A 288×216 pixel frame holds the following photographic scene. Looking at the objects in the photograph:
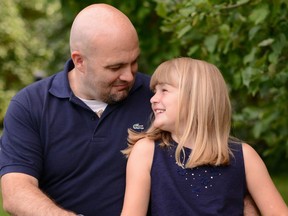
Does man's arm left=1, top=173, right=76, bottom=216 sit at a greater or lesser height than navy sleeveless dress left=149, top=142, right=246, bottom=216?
lesser

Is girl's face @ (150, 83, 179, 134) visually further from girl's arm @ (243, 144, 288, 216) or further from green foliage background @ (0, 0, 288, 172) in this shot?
green foliage background @ (0, 0, 288, 172)

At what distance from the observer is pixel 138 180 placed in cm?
378

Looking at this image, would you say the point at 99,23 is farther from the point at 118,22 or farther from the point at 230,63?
the point at 230,63

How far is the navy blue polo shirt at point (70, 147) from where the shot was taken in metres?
4.12

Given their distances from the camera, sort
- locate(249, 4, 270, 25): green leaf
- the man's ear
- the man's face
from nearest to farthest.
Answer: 1. the man's face
2. the man's ear
3. locate(249, 4, 270, 25): green leaf

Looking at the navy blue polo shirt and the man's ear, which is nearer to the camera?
the navy blue polo shirt

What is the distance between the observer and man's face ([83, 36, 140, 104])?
13.4 feet

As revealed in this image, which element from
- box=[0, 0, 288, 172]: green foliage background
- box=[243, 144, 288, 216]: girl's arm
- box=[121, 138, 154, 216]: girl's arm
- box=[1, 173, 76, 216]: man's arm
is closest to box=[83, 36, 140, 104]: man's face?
box=[121, 138, 154, 216]: girl's arm

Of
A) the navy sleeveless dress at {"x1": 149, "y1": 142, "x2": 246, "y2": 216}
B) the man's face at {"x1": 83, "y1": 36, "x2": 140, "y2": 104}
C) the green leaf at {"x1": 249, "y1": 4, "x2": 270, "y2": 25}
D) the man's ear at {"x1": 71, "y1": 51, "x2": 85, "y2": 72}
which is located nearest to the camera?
the navy sleeveless dress at {"x1": 149, "y1": 142, "x2": 246, "y2": 216}

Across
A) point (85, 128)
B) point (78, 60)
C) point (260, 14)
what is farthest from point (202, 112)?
point (260, 14)

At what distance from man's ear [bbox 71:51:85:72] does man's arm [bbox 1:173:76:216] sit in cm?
60

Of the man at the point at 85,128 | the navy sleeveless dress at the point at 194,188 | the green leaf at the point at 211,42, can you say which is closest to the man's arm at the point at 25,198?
the man at the point at 85,128

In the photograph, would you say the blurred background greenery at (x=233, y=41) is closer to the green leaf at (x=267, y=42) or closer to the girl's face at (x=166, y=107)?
the green leaf at (x=267, y=42)

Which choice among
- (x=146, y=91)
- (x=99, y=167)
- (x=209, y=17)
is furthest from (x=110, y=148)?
(x=209, y=17)
